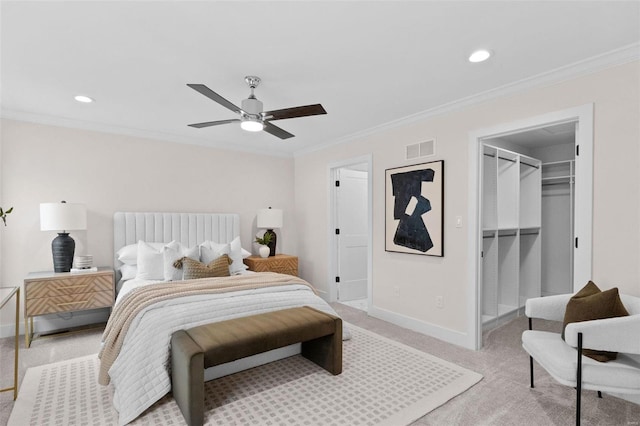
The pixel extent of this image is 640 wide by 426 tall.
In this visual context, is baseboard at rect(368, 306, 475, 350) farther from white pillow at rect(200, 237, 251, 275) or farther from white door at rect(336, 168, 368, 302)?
white pillow at rect(200, 237, 251, 275)

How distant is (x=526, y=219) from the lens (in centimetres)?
463

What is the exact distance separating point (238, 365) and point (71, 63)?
278cm

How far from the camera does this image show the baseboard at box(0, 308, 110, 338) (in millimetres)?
3596

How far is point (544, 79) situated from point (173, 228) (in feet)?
14.8

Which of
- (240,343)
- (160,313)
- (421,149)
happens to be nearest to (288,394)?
(240,343)

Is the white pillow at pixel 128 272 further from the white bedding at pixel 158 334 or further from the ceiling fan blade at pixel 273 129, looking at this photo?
the ceiling fan blade at pixel 273 129

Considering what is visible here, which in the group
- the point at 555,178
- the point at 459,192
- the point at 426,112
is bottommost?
the point at 459,192

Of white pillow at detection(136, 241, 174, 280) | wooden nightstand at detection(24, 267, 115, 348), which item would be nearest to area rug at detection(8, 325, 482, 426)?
wooden nightstand at detection(24, 267, 115, 348)

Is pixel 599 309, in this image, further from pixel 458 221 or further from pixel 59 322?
pixel 59 322

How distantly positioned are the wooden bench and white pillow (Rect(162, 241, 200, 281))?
122 cm

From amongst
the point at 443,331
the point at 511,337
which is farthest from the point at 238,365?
the point at 511,337

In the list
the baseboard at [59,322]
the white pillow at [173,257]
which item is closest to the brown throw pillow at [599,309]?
the white pillow at [173,257]

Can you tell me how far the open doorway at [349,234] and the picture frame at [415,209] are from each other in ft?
3.02

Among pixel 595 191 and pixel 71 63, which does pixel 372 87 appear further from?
pixel 71 63
